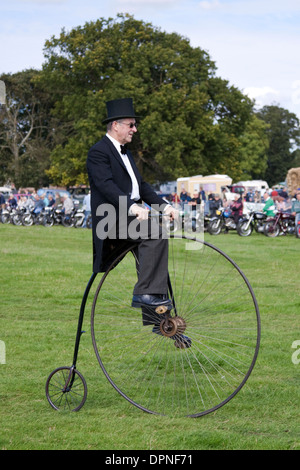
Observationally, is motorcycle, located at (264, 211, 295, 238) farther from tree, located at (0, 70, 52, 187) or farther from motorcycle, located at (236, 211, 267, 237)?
tree, located at (0, 70, 52, 187)

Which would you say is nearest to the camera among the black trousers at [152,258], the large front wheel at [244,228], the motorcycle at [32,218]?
the black trousers at [152,258]

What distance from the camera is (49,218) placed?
33.4 metres

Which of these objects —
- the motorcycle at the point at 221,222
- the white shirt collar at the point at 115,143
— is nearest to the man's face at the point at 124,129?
the white shirt collar at the point at 115,143

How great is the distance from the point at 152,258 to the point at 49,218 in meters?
28.8

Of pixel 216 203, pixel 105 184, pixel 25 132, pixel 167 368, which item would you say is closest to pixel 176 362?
pixel 167 368

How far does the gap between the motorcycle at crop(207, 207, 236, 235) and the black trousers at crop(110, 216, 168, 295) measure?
2227cm

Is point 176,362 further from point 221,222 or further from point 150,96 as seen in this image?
point 150,96

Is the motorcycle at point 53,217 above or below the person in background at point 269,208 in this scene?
below

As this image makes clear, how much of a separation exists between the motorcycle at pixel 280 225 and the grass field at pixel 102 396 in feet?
45.5

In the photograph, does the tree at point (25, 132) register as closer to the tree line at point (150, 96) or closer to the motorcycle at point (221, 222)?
the tree line at point (150, 96)

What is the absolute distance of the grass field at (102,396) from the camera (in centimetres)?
443

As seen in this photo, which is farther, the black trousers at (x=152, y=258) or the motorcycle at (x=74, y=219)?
the motorcycle at (x=74, y=219)

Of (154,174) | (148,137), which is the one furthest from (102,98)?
(154,174)

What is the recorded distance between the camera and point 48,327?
27.5 feet
